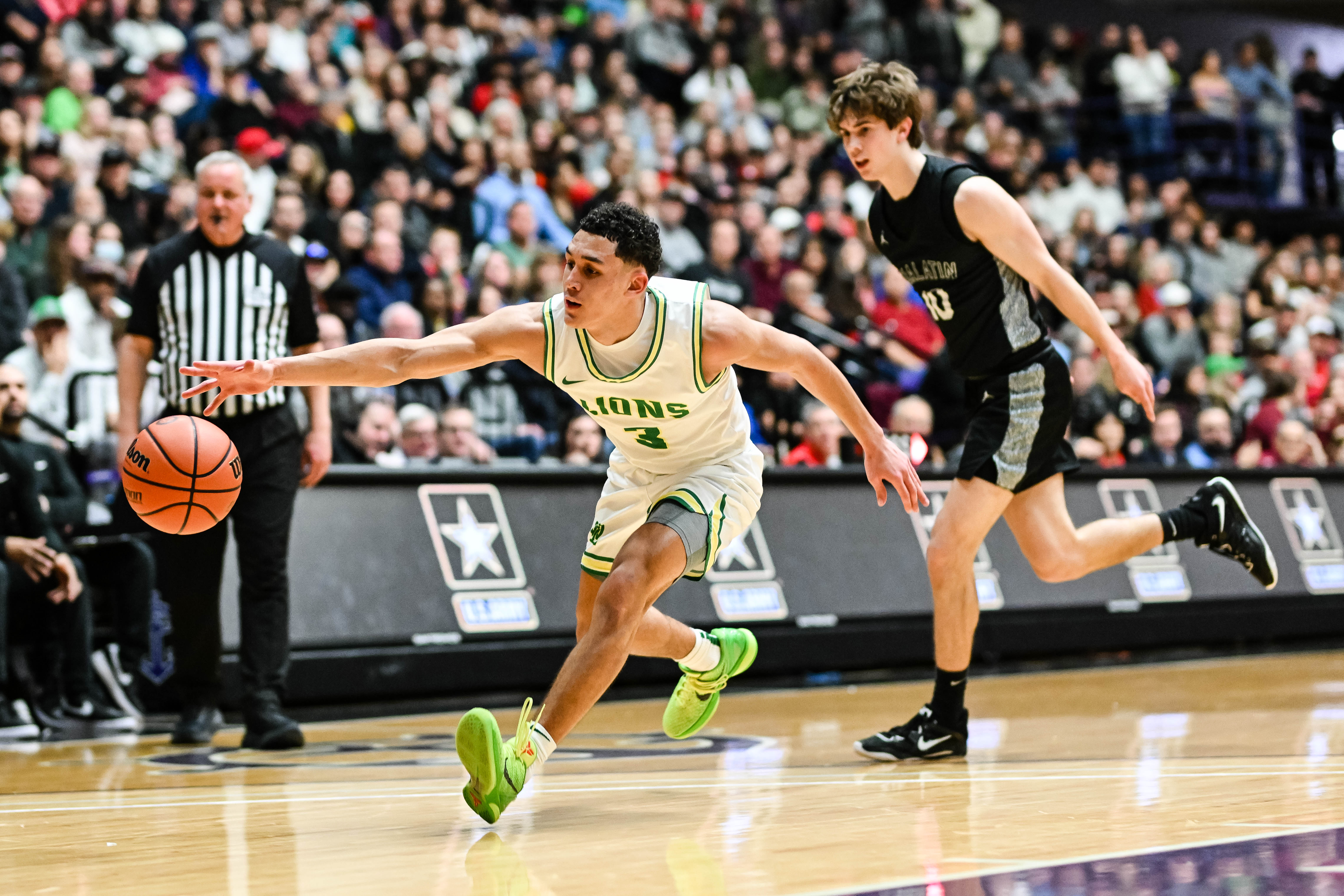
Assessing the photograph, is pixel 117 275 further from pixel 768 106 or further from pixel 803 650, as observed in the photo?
pixel 768 106

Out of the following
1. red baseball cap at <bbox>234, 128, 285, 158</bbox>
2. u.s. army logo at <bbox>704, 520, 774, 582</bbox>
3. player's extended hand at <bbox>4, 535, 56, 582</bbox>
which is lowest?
u.s. army logo at <bbox>704, 520, 774, 582</bbox>

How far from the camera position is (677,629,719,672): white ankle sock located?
5.54 meters

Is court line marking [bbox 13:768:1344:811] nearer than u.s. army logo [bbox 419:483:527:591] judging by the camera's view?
Yes

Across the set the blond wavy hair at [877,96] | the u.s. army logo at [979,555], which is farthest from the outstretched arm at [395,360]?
the u.s. army logo at [979,555]

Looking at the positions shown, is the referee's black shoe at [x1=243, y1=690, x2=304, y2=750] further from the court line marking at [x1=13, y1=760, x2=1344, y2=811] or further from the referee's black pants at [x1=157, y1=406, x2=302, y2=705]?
the court line marking at [x1=13, y1=760, x2=1344, y2=811]

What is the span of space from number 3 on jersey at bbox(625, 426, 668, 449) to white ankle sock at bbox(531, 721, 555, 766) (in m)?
1.06

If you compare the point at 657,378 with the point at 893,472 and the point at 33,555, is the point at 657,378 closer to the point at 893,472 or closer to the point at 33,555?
the point at 893,472

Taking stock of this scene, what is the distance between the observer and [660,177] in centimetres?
1458

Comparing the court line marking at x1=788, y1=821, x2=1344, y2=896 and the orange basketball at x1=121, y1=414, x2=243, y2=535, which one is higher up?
the orange basketball at x1=121, y1=414, x2=243, y2=535

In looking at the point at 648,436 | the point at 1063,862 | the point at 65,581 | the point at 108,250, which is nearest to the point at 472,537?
the point at 65,581

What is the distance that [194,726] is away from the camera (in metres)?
6.95

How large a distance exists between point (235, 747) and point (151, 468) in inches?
80.1

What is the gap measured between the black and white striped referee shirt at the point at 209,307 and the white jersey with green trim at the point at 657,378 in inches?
86.3

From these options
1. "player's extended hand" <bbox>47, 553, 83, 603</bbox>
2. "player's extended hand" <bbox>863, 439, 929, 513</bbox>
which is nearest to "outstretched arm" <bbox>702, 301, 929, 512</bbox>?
"player's extended hand" <bbox>863, 439, 929, 513</bbox>
